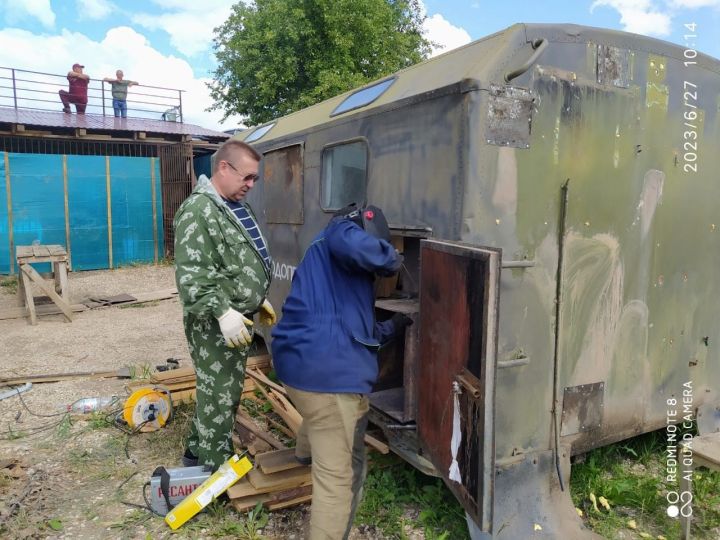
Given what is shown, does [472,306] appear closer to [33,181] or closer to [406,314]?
[406,314]

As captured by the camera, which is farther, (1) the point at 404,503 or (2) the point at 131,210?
(2) the point at 131,210

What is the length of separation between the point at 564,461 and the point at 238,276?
7.18 feet

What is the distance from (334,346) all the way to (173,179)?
12.8m

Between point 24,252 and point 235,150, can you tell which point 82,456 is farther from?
point 24,252

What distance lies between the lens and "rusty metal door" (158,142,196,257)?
13984 mm

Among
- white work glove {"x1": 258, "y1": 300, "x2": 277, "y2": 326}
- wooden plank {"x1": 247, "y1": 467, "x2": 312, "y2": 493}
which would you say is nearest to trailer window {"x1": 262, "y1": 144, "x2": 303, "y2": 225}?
white work glove {"x1": 258, "y1": 300, "x2": 277, "y2": 326}

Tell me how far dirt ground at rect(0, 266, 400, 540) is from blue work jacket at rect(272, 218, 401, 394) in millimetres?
1196

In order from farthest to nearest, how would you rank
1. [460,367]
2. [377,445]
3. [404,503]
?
[377,445] → [404,503] → [460,367]

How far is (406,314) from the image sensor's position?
3.06 m

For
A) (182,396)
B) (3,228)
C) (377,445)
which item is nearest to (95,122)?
(3,228)

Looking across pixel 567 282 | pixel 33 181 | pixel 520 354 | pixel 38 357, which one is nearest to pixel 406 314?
pixel 520 354

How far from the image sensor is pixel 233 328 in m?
2.92

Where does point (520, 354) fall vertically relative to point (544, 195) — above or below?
below

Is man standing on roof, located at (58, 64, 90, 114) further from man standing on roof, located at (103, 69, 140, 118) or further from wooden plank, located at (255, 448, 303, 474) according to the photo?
wooden plank, located at (255, 448, 303, 474)
